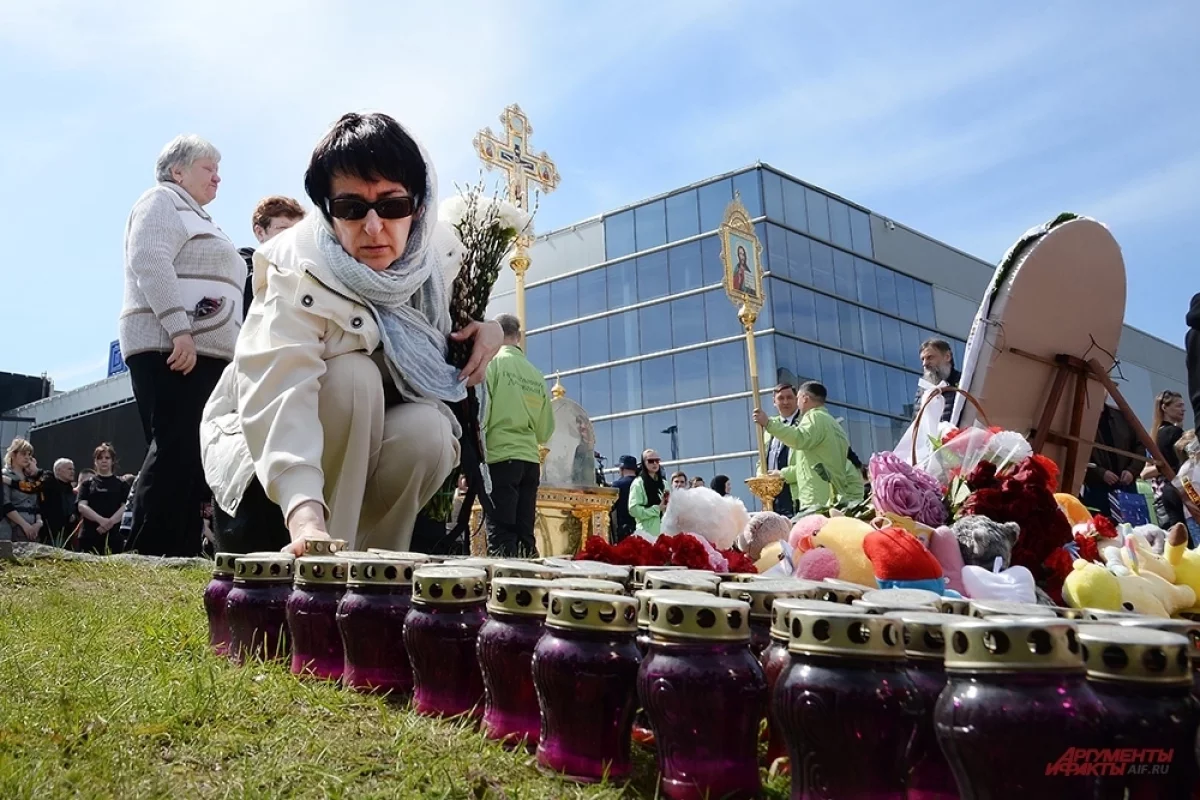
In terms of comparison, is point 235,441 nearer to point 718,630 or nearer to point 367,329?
point 367,329

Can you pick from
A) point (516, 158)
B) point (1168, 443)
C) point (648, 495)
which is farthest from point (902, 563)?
point (516, 158)

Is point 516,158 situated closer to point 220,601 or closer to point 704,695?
point 220,601

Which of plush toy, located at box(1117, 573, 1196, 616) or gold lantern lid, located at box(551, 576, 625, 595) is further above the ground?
gold lantern lid, located at box(551, 576, 625, 595)

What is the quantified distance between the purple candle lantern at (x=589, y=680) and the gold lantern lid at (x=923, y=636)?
325mm

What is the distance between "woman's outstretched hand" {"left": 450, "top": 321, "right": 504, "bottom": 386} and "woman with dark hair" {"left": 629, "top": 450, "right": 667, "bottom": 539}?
592 centimetres

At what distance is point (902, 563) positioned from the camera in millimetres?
1616

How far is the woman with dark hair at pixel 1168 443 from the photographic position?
6029 mm

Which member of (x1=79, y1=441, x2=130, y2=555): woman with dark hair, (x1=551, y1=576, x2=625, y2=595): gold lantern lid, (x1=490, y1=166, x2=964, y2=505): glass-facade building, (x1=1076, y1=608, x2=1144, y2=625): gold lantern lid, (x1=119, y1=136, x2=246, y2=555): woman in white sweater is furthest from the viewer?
(x1=490, y1=166, x2=964, y2=505): glass-facade building

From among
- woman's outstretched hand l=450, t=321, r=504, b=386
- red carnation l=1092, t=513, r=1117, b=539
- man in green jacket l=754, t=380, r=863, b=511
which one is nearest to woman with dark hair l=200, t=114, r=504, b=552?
woman's outstretched hand l=450, t=321, r=504, b=386

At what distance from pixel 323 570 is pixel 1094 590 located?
1.40m

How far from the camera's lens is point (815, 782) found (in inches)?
36.3

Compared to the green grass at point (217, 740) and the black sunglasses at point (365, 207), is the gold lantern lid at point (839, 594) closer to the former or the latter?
the green grass at point (217, 740)

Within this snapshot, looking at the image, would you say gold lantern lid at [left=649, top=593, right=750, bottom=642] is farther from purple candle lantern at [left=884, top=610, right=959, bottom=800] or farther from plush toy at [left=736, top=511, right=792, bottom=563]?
plush toy at [left=736, top=511, right=792, bottom=563]

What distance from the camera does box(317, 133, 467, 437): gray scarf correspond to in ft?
7.60
